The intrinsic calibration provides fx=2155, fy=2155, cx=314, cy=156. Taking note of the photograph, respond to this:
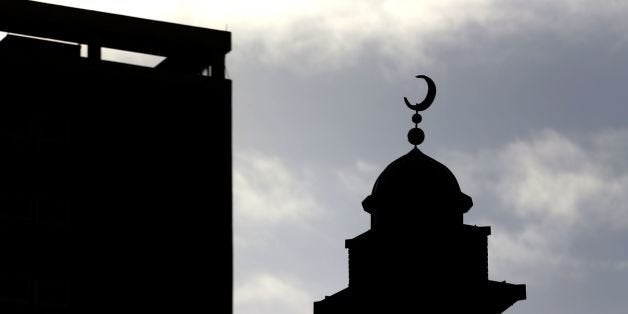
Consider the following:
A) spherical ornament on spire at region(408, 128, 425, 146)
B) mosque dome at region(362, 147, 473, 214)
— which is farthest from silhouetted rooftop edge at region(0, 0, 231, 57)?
spherical ornament on spire at region(408, 128, 425, 146)

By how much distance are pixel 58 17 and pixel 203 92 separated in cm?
523

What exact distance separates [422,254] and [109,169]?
2314cm

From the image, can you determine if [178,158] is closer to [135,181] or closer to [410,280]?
[135,181]

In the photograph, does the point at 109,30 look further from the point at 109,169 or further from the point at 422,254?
the point at 422,254

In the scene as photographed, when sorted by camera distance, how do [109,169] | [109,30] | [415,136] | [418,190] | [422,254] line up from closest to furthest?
[109,169] < [109,30] < [422,254] < [418,190] < [415,136]

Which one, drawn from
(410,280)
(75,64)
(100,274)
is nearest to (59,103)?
(75,64)

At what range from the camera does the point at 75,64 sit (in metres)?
66.3

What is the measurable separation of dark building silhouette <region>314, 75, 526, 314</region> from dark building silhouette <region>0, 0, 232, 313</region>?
18970 millimetres

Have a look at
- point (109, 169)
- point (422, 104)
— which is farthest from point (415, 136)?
point (109, 169)

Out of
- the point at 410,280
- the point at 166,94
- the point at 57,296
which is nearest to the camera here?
the point at 57,296

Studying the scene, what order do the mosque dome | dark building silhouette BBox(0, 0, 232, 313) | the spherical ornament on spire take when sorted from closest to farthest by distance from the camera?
dark building silhouette BBox(0, 0, 232, 313)
the mosque dome
the spherical ornament on spire

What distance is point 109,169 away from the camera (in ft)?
217

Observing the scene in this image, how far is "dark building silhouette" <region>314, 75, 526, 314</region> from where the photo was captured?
85.8 metres

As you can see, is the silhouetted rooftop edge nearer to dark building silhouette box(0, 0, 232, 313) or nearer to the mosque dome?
dark building silhouette box(0, 0, 232, 313)
